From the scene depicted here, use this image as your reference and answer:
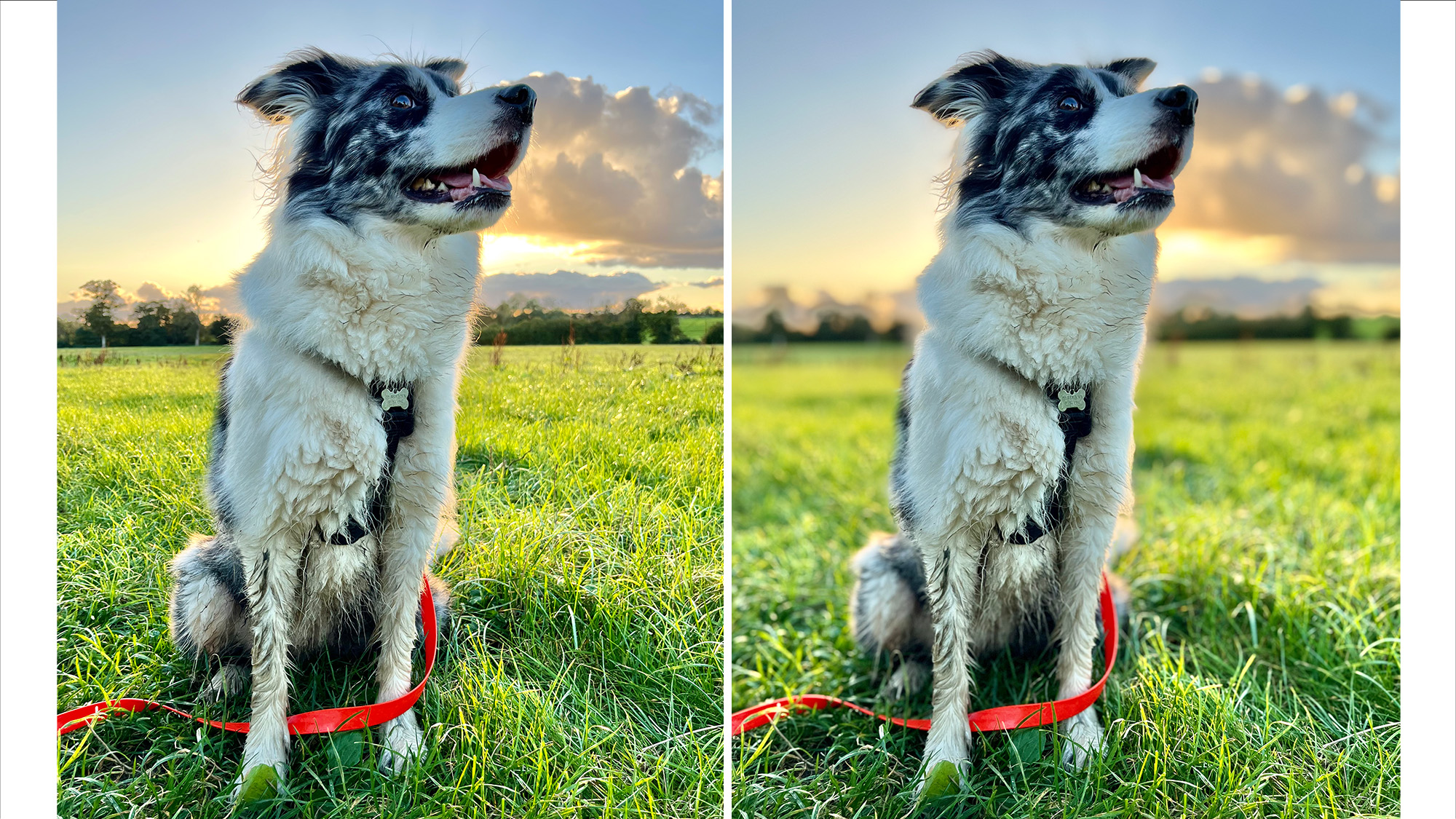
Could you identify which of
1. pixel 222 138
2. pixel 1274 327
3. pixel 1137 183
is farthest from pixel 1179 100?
pixel 1274 327

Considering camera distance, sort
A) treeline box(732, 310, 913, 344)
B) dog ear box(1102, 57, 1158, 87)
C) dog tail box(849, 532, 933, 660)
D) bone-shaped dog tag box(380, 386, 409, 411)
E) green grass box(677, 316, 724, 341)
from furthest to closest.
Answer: treeline box(732, 310, 913, 344) → dog tail box(849, 532, 933, 660) → green grass box(677, 316, 724, 341) → dog ear box(1102, 57, 1158, 87) → bone-shaped dog tag box(380, 386, 409, 411)

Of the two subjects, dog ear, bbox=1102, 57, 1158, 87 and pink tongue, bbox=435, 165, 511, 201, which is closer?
pink tongue, bbox=435, 165, 511, 201

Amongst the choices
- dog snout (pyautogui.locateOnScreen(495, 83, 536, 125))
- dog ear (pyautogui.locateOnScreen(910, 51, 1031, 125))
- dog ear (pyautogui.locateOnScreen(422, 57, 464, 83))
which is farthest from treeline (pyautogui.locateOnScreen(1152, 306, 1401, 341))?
dog ear (pyautogui.locateOnScreen(422, 57, 464, 83))

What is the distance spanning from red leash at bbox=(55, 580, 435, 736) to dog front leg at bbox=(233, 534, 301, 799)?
5 cm

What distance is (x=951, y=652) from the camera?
1626mm

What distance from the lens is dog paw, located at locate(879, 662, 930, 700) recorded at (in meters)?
1.88

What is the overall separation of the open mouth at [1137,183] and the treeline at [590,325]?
0.85 meters

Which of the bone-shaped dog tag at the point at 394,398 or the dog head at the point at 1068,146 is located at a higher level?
the dog head at the point at 1068,146

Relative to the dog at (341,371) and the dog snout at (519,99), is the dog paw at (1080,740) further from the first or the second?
the dog snout at (519,99)

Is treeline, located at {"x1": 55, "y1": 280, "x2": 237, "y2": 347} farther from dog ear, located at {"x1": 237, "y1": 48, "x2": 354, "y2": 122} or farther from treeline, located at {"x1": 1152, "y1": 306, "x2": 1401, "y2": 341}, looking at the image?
treeline, located at {"x1": 1152, "y1": 306, "x2": 1401, "y2": 341}

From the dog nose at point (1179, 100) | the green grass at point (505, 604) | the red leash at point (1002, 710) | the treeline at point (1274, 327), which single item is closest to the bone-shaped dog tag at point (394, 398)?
the green grass at point (505, 604)

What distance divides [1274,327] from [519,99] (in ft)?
10.6

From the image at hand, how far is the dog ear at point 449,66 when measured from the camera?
151 cm

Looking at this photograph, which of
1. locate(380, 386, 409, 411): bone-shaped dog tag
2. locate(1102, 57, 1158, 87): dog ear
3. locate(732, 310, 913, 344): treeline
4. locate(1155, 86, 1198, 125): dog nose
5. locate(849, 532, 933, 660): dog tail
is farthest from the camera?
locate(732, 310, 913, 344): treeline
